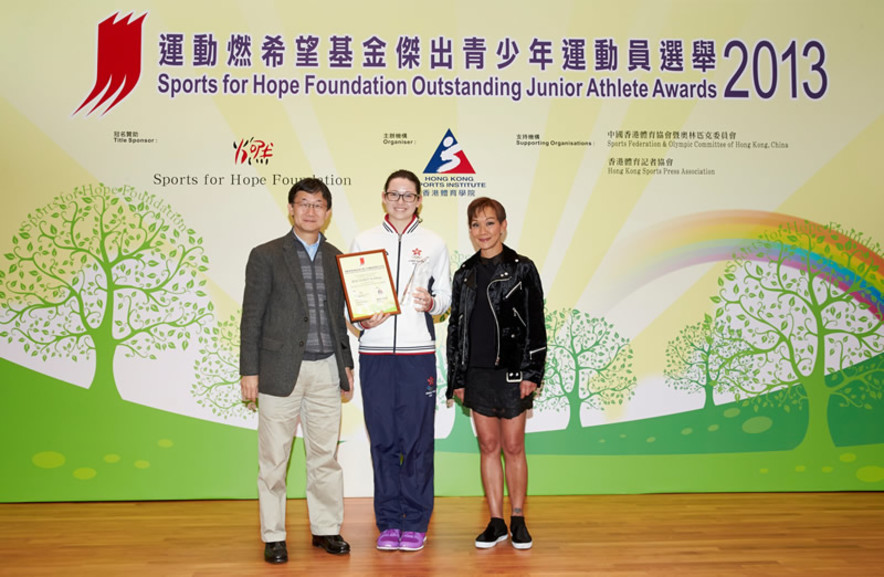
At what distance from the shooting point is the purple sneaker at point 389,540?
10.5 ft

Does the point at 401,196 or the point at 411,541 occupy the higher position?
the point at 401,196

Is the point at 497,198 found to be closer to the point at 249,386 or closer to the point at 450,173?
the point at 450,173

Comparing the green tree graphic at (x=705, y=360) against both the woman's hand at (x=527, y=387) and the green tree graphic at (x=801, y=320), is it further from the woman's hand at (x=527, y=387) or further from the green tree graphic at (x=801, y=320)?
the woman's hand at (x=527, y=387)

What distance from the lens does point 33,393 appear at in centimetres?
407

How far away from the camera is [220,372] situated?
4148 millimetres

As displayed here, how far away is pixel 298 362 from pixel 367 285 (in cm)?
46

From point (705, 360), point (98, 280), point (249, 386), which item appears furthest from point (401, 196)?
point (705, 360)

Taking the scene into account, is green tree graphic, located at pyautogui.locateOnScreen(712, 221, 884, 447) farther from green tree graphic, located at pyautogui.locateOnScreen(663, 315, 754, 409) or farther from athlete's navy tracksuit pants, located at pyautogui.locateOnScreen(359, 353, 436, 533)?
athlete's navy tracksuit pants, located at pyautogui.locateOnScreen(359, 353, 436, 533)

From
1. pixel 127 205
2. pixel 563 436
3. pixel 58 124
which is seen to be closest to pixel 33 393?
pixel 127 205

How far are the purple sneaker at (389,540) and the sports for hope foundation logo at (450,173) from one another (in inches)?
76.7

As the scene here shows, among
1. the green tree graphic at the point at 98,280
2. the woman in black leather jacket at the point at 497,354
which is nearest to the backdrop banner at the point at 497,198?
the green tree graphic at the point at 98,280

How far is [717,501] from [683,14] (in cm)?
291

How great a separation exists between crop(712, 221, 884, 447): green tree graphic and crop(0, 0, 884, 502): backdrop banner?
0.01 metres

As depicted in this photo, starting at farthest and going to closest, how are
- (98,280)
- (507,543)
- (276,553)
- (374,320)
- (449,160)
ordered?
(449,160), (98,280), (507,543), (374,320), (276,553)
